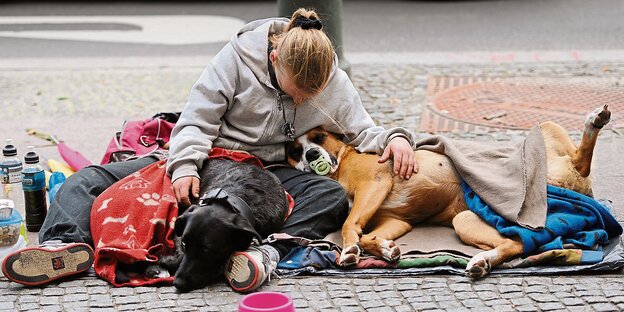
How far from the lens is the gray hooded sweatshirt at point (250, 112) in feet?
14.8

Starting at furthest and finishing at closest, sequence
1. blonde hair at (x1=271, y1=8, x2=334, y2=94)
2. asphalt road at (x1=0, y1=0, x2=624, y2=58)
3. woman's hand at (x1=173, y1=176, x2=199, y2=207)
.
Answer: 1. asphalt road at (x1=0, y1=0, x2=624, y2=58)
2. woman's hand at (x1=173, y1=176, x2=199, y2=207)
3. blonde hair at (x1=271, y1=8, x2=334, y2=94)

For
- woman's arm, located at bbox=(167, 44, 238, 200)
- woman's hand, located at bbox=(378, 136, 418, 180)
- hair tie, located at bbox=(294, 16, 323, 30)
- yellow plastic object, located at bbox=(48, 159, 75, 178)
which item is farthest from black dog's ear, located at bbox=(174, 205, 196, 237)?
yellow plastic object, located at bbox=(48, 159, 75, 178)

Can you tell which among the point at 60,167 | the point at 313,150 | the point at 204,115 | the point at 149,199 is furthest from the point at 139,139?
the point at 313,150

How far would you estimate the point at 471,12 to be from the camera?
1135 centimetres

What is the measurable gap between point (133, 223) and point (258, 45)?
1053mm

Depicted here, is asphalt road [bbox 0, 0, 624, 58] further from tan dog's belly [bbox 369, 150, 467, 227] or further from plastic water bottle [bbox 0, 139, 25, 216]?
tan dog's belly [bbox 369, 150, 467, 227]

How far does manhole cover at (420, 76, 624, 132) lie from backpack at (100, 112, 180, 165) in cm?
198

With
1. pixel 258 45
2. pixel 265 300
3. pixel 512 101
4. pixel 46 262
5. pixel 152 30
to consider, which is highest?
pixel 258 45

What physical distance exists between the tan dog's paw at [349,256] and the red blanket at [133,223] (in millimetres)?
743

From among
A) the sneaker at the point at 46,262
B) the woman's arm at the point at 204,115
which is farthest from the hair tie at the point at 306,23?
the sneaker at the point at 46,262

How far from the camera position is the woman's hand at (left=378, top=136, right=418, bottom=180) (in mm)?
4578

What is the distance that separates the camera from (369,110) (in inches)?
277

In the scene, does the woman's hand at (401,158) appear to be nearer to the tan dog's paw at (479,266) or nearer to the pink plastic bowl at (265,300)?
the tan dog's paw at (479,266)

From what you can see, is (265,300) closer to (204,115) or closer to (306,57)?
(306,57)
